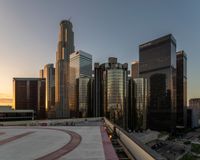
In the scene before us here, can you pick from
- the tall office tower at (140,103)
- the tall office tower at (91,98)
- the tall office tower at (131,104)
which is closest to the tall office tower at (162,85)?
the tall office tower at (140,103)

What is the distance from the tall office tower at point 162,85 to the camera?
455 ft

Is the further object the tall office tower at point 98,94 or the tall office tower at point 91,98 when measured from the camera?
the tall office tower at point 91,98

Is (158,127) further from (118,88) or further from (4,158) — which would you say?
(4,158)

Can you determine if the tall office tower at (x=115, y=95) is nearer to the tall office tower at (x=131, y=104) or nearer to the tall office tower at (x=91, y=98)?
the tall office tower at (x=91, y=98)

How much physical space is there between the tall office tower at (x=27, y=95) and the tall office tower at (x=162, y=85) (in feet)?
363

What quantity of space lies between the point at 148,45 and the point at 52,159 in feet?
519

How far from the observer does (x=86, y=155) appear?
988cm

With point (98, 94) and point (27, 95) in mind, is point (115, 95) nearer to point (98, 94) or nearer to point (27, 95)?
point (98, 94)

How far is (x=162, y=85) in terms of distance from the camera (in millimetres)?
144000

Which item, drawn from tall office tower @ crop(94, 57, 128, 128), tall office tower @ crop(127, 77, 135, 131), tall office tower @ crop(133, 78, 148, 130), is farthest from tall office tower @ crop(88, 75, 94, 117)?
tall office tower @ crop(133, 78, 148, 130)

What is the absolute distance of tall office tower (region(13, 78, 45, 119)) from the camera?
18000cm

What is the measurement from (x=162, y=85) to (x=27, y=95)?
128m

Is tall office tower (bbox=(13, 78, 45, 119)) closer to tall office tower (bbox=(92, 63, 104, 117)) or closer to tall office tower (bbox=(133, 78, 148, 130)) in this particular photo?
tall office tower (bbox=(92, 63, 104, 117))

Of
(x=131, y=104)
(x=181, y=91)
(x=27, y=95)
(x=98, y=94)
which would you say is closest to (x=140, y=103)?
(x=131, y=104)
